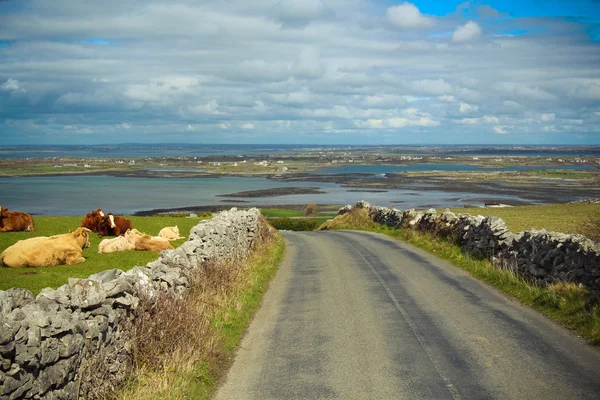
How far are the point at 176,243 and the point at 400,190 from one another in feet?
352

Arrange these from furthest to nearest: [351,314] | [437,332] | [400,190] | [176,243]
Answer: [400,190] < [176,243] < [351,314] < [437,332]

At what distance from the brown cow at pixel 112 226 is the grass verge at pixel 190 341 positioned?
11.2 metres

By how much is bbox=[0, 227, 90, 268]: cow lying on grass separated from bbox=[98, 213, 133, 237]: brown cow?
24.3 ft

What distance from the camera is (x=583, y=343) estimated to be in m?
10.9

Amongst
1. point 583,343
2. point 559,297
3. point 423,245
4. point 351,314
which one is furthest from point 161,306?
point 423,245

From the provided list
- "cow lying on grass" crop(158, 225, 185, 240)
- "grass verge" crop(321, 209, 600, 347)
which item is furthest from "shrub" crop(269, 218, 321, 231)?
"cow lying on grass" crop(158, 225, 185, 240)

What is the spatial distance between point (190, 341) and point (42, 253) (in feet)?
26.8

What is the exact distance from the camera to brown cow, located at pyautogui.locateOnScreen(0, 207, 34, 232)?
2333 cm

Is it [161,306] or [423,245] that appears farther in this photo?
[423,245]

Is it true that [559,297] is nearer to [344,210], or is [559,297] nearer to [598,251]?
[598,251]

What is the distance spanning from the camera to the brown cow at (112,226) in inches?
951

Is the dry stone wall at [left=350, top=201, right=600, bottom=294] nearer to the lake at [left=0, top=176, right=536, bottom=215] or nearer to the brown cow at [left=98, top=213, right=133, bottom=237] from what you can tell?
the brown cow at [left=98, top=213, right=133, bottom=237]

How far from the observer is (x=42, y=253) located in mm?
15820

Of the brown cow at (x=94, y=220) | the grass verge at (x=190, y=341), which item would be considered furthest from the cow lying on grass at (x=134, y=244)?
the grass verge at (x=190, y=341)
